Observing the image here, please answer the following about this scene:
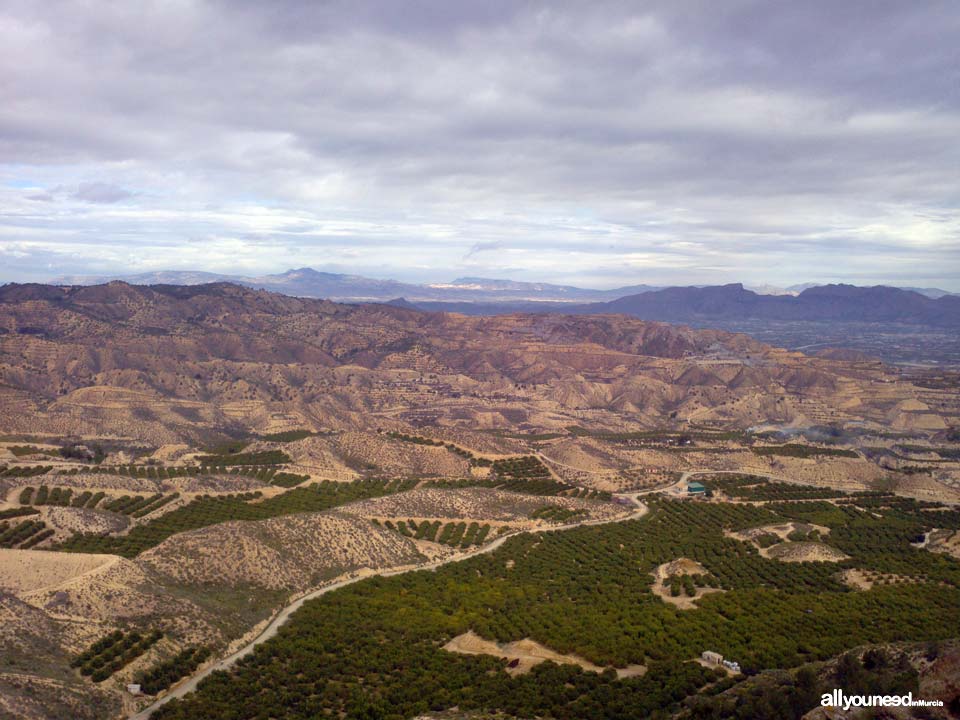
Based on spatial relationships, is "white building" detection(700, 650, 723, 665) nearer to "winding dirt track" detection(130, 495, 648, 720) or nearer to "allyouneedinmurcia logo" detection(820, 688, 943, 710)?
"allyouneedinmurcia logo" detection(820, 688, 943, 710)

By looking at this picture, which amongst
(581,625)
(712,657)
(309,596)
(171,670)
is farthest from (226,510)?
(712,657)

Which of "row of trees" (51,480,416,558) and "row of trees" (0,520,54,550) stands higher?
"row of trees" (0,520,54,550)

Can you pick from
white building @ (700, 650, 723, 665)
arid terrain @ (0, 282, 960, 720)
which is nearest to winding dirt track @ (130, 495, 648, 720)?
arid terrain @ (0, 282, 960, 720)

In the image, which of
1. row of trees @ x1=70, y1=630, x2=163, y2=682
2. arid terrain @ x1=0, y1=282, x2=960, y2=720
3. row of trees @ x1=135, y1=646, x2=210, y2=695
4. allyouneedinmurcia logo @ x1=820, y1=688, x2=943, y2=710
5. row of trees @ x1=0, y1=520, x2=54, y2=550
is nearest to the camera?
allyouneedinmurcia logo @ x1=820, y1=688, x2=943, y2=710

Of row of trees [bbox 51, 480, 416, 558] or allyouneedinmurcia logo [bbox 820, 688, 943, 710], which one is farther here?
row of trees [bbox 51, 480, 416, 558]

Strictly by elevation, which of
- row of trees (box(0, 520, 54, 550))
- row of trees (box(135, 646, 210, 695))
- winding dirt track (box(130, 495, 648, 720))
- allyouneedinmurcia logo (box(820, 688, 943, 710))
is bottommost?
winding dirt track (box(130, 495, 648, 720))

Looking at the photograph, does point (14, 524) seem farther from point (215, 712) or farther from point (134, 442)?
point (134, 442)

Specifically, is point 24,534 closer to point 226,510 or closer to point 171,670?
point 226,510
